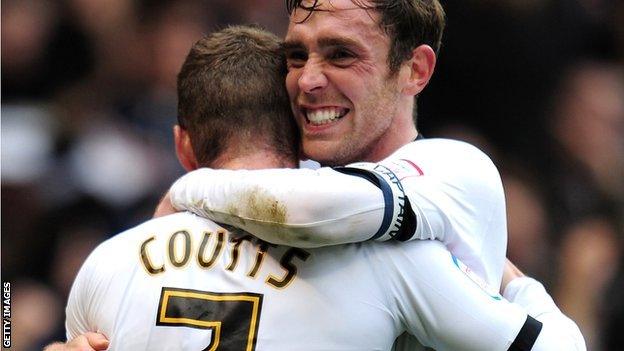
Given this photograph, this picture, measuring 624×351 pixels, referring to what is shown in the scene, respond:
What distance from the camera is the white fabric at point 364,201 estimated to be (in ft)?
9.19

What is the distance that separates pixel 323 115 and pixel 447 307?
865 millimetres

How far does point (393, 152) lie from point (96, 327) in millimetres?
1096

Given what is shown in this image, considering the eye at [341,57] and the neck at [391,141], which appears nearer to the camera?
the eye at [341,57]

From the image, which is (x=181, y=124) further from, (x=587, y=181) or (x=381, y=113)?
(x=587, y=181)

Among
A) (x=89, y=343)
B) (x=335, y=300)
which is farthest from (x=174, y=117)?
(x=335, y=300)

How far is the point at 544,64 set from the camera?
→ 6957 millimetres

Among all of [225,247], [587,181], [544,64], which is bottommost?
[587,181]

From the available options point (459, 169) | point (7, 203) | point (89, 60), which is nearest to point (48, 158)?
point (7, 203)

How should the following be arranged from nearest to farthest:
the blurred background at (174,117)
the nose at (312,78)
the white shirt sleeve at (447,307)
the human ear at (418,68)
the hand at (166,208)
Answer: the white shirt sleeve at (447,307), the hand at (166,208), the nose at (312,78), the human ear at (418,68), the blurred background at (174,117)

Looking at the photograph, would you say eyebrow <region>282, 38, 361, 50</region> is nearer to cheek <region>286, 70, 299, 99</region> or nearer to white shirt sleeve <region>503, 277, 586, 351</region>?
cheek <region>286, 70, 299, 99</region>

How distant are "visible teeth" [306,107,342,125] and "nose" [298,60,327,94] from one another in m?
0.07

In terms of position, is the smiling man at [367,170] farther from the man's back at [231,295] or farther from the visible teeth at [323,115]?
the man's back at [231,295]

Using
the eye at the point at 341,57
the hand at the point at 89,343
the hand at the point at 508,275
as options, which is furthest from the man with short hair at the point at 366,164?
the hand at the point at 89,343

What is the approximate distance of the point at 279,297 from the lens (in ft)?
9.86
